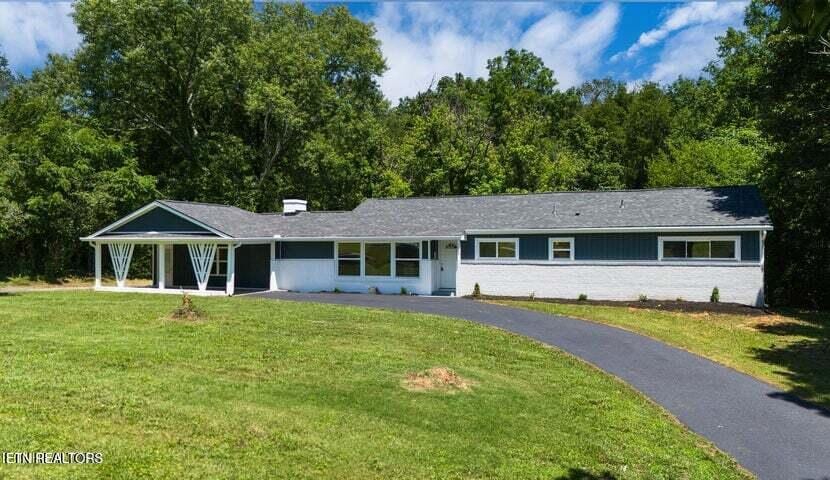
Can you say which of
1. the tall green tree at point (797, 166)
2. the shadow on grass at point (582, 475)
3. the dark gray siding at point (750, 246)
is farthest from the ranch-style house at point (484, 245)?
the shadow on grass at point (582, 475)

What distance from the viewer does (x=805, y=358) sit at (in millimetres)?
13148

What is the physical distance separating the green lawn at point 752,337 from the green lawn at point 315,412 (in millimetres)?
3601

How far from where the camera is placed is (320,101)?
38.0 meters

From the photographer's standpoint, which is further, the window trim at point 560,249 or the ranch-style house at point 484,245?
the window trim at point 560,249

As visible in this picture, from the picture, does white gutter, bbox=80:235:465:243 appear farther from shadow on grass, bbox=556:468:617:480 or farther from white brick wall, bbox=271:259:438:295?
shadow on grass, bbox=556:468:617:480

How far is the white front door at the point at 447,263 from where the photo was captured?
25.0m

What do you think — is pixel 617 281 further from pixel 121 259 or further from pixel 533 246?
pixel 121 259

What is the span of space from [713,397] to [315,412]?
6352 mm

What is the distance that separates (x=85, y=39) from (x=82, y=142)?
816cm

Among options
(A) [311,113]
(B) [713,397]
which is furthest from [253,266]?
(B) [713,397]

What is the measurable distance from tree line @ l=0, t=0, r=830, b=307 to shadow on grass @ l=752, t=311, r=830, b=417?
48.1 feet

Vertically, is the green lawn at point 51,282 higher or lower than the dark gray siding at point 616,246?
lower

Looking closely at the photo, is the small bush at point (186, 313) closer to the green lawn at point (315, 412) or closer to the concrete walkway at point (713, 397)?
the green lawn at point (315, 412)

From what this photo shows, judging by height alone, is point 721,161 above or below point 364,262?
above
